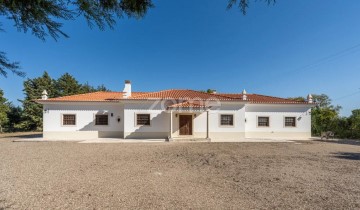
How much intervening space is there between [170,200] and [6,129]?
36861 millimetres

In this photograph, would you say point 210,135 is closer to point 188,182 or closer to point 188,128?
point 188,128

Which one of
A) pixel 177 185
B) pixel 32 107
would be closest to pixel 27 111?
pixel 32 107

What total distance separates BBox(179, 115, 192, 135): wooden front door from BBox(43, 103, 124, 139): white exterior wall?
5.81m

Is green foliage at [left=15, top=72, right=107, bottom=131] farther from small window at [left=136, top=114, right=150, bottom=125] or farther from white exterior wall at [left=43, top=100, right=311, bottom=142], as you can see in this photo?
small window at [left=136, top=114, right=150, bottom=125]

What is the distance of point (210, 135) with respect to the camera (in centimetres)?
1664

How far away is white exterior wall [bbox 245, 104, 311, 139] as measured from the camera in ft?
59.2

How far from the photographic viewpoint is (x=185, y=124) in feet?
54.9

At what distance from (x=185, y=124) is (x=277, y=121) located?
372 inches

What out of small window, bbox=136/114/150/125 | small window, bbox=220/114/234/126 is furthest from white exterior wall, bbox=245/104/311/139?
small window, bbox=136/114/150/125

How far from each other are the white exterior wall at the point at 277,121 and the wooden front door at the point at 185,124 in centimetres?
601

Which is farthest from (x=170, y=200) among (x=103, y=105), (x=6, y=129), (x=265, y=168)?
(x=6, y=129)

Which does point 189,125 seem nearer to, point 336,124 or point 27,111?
point 336,124

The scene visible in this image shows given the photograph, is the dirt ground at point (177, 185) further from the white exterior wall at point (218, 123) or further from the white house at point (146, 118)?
the white exterior wall at point (218, 123)

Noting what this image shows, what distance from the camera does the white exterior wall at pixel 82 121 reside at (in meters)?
16.8
